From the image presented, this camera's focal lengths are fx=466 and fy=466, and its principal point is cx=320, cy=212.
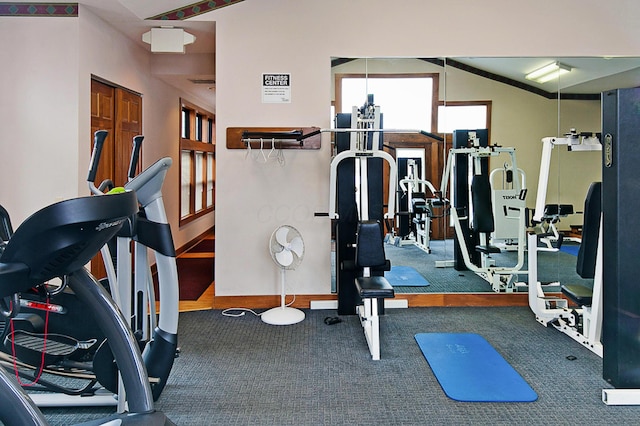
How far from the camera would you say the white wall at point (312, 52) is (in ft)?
13.5

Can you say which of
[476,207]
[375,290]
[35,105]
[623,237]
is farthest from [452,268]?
[35,105]

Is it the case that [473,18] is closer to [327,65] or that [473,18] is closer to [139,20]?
[327,65]

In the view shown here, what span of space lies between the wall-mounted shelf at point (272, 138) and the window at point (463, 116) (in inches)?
46.4

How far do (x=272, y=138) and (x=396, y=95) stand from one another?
121 centimetres

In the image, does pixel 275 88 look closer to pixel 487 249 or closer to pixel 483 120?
pixel 483 120

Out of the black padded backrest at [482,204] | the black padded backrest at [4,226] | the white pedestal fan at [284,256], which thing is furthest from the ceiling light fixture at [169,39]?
the black padded backrest at [482,204]

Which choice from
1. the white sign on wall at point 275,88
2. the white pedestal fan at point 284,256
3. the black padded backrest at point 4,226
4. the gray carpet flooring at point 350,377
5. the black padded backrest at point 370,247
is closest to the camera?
the black padded backrest at point 4,226

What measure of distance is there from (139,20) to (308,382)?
3.42 meters

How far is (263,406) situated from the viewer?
240 cm

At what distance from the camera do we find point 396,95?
4.26 metres

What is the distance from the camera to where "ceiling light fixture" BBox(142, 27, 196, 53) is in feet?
14.1

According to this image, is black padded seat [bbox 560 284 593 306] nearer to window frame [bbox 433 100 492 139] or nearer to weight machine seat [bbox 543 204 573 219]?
weight machine seat [bbox 543 204 573 219]

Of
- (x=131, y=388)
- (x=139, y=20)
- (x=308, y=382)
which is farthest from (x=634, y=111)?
(x=139, y=20)

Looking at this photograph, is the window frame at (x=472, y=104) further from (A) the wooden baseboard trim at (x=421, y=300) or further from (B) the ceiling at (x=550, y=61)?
(A) the wooden baseboard trim at (x=421, y=300)
